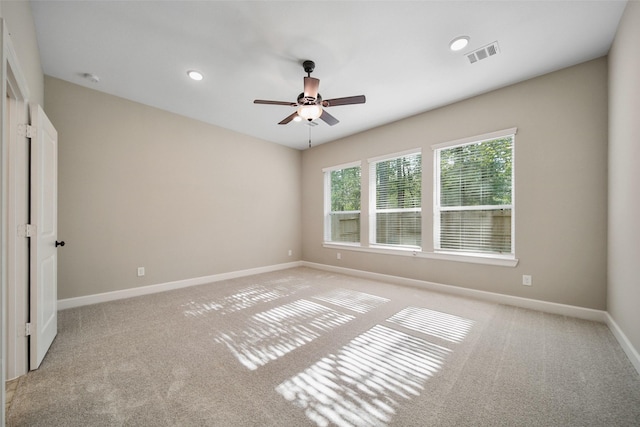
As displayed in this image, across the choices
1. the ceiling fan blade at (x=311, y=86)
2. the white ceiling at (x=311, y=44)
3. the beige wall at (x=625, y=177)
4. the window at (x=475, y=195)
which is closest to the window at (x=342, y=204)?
the window at (x=475, y=195)

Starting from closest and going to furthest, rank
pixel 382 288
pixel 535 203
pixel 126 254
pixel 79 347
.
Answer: pixel 79 347, pixel 535 203, pixel 126 254, pixel 382 288

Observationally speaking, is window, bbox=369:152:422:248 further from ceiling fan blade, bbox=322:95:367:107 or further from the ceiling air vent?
ceiling fan blade, bbox=322:95:367:107

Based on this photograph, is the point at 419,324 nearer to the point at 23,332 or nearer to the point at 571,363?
the point at 571,363

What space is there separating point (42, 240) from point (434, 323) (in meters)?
3.75

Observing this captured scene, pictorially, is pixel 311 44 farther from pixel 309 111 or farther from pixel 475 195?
pixel 475 195

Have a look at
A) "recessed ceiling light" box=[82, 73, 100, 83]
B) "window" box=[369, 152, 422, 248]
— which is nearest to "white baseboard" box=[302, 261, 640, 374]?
"window" box=[369, 152, 422, 248]

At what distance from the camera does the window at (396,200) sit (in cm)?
438

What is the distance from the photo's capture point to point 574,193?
2.94 metres

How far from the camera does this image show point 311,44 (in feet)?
8.45

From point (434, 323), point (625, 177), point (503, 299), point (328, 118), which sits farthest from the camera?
point (503, 299)

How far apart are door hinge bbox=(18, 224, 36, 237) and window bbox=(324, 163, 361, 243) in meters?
4.45

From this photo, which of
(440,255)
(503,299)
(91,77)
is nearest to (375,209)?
(440,255)

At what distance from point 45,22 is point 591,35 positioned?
5.11m

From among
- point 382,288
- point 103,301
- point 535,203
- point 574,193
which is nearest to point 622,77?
point 574,193
